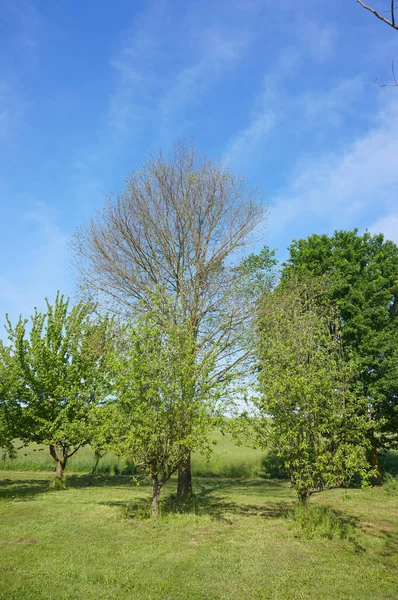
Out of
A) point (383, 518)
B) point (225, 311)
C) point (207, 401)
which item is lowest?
point (383, 518)

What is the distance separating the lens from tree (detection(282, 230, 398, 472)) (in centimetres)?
2217

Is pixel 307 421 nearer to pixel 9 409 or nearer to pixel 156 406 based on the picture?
pixel 156 406

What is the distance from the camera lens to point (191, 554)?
370 inches

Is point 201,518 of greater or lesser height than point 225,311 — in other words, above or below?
below

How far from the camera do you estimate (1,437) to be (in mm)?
20312

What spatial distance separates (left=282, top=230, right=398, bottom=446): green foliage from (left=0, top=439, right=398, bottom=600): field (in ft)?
22.5

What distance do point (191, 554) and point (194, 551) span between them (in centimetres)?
26

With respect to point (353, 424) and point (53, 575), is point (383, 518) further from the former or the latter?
point (53, 575)

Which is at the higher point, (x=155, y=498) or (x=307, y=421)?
(x=307, y=421)

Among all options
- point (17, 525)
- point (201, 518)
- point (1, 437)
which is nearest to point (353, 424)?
point (201, 518)

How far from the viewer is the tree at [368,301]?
22.2 m

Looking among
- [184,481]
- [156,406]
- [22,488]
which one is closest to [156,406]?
[156,406]

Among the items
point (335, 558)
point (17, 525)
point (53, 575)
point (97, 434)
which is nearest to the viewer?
point (53, 575)

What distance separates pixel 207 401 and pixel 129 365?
9.10ft
